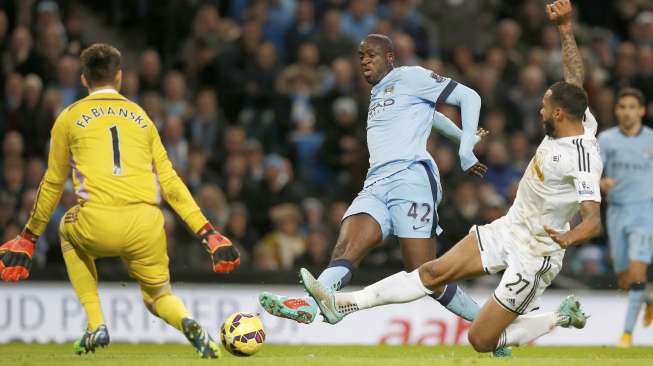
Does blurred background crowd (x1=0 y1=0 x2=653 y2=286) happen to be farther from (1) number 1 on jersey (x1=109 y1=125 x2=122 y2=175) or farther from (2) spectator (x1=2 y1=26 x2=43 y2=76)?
(1) number 1 on jersey (x1=109 y1=125 x2=122 y2=175)

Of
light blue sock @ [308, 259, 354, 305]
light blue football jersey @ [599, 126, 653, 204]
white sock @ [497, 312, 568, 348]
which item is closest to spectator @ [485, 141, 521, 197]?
light blue football jersey @ [599, 126, 653, 204]

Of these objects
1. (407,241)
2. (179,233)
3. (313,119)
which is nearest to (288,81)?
(313,119)

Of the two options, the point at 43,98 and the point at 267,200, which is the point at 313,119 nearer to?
the point at 267,200

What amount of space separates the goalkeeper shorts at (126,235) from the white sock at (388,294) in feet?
4.09

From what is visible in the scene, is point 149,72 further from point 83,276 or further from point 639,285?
point 83,276

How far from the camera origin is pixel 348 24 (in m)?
16.5

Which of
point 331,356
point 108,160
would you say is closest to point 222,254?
point 108,160

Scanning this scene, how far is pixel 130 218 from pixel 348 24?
885 centimetres

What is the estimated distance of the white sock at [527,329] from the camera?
8.70 metres

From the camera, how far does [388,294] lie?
27.9 feet

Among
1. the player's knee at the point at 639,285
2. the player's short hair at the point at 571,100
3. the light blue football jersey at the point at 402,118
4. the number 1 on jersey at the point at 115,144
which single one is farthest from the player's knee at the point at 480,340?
the player's knee at the point at 639,285

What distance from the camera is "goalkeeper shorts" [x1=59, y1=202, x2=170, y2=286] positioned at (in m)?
8.04

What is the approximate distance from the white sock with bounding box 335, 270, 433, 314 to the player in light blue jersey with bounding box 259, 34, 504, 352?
296mm

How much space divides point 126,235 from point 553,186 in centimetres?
288
